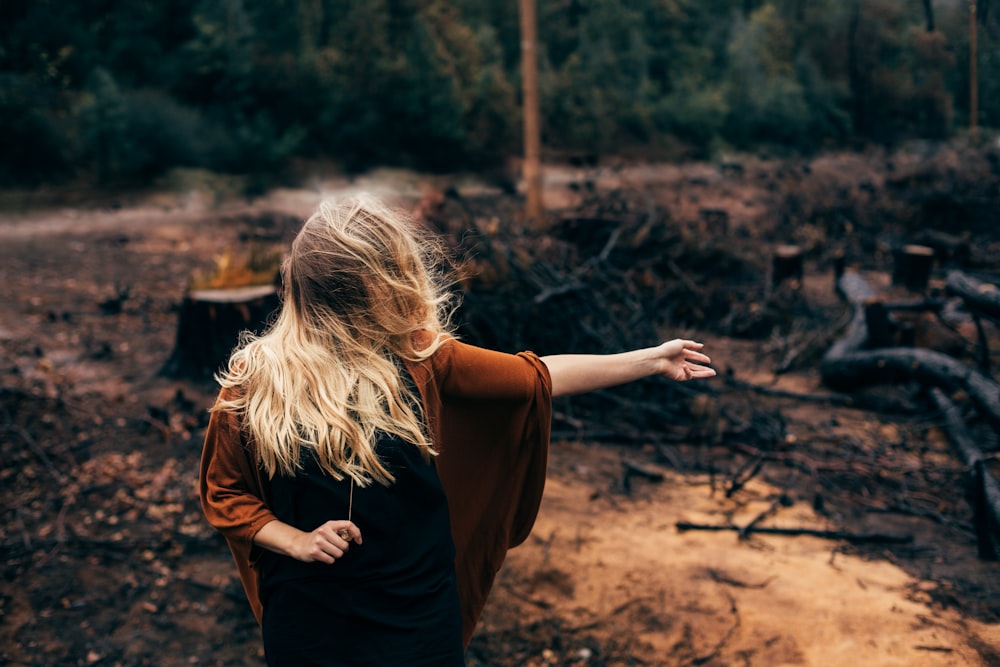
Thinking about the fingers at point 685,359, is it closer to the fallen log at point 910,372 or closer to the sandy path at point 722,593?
the sandy path at point 722,593

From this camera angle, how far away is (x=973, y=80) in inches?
316

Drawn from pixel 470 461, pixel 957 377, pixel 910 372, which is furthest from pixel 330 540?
pixel 910 372

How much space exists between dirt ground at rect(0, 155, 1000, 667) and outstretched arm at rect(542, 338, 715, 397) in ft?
5.43

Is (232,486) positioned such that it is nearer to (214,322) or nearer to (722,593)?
(722,593)

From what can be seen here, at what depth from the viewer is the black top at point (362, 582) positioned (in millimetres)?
1455

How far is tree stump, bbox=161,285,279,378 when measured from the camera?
6.05 meters

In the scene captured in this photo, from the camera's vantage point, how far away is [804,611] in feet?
10.2

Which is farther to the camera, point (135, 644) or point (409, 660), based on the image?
point (135, 644)

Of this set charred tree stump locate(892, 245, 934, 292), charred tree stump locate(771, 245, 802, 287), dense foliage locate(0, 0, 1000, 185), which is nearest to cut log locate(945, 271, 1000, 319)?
dense foliage locate(0, 0, 1000, 185)

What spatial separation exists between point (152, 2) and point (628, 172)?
1317 centimetres

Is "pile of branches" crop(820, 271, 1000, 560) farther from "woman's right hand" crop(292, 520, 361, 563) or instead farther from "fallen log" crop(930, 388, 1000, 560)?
"woman's right hand" crop(292, 520, 361, 563)

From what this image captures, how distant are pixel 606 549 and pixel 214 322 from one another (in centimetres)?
402

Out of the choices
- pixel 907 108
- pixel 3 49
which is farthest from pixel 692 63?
pixel 3 49

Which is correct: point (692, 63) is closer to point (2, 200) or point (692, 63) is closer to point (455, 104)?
point (455, 104)
